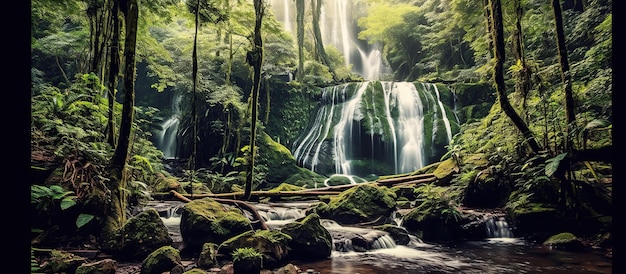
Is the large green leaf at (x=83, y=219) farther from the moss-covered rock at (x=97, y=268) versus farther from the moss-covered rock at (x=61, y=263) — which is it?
the moss-covered rock at (x=97, y=268)

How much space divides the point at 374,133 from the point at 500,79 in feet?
33.5

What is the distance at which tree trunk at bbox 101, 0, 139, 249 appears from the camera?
18.5ft

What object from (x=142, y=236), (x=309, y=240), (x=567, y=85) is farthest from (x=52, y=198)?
(x=567, y=85)

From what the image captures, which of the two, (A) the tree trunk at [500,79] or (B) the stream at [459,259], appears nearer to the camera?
(B) the stream at [459,259]

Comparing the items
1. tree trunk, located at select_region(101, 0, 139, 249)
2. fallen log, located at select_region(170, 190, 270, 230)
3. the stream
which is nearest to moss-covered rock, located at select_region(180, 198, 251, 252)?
the stream

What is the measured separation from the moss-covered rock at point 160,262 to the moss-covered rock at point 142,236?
0.41 metres

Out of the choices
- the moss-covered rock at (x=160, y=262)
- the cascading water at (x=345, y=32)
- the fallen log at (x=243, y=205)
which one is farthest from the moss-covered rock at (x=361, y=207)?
A: the cascading water at (x=345, y=32)

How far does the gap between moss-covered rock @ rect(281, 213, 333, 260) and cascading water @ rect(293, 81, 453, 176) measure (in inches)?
434

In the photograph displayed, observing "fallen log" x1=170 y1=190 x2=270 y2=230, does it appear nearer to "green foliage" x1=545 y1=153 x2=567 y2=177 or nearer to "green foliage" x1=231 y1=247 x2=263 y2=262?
"green foliage" x1=231 y1=247 x2=263 y2=262

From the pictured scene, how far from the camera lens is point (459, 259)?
19.9ft

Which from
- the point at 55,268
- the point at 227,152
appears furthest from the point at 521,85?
the point at 227,152

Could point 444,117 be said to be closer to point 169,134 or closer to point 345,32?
point 169,134

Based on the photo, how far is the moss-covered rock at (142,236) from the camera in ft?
17.0
